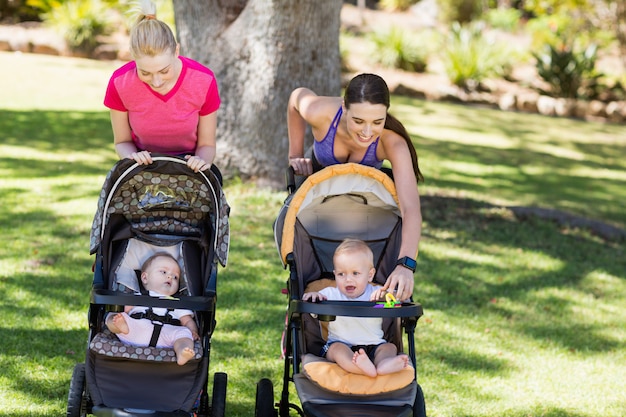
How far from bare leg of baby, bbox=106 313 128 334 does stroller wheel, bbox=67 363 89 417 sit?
22 cm

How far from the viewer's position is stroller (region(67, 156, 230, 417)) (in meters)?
3.68

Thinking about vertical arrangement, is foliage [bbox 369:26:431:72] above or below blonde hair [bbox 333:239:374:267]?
above

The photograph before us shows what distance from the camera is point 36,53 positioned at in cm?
1722

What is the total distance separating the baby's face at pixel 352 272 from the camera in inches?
158

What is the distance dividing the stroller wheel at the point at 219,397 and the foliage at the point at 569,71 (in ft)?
49.3

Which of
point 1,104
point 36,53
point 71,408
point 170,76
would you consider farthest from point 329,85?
point 36,53

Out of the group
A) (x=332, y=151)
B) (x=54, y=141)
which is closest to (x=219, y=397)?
(x=332, y=151)

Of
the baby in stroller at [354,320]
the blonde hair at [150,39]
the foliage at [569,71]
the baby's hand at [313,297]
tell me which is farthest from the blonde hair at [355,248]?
the foliage at [569,71]

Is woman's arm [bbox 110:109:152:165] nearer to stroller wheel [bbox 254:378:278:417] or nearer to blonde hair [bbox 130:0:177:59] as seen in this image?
blonde hair [bbox 130:0:177:59]

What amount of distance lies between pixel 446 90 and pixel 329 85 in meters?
9.56

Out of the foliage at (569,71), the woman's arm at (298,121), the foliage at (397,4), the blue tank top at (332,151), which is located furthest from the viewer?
the foliage at (397,4)

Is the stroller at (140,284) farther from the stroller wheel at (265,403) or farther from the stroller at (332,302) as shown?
the stroller at (332,302)

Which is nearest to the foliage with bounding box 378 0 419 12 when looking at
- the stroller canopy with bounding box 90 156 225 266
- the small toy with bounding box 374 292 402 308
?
the stroller canopy with bounding box 90 156 225 266

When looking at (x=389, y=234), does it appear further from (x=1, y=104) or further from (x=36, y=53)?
(x=36, y=53)
